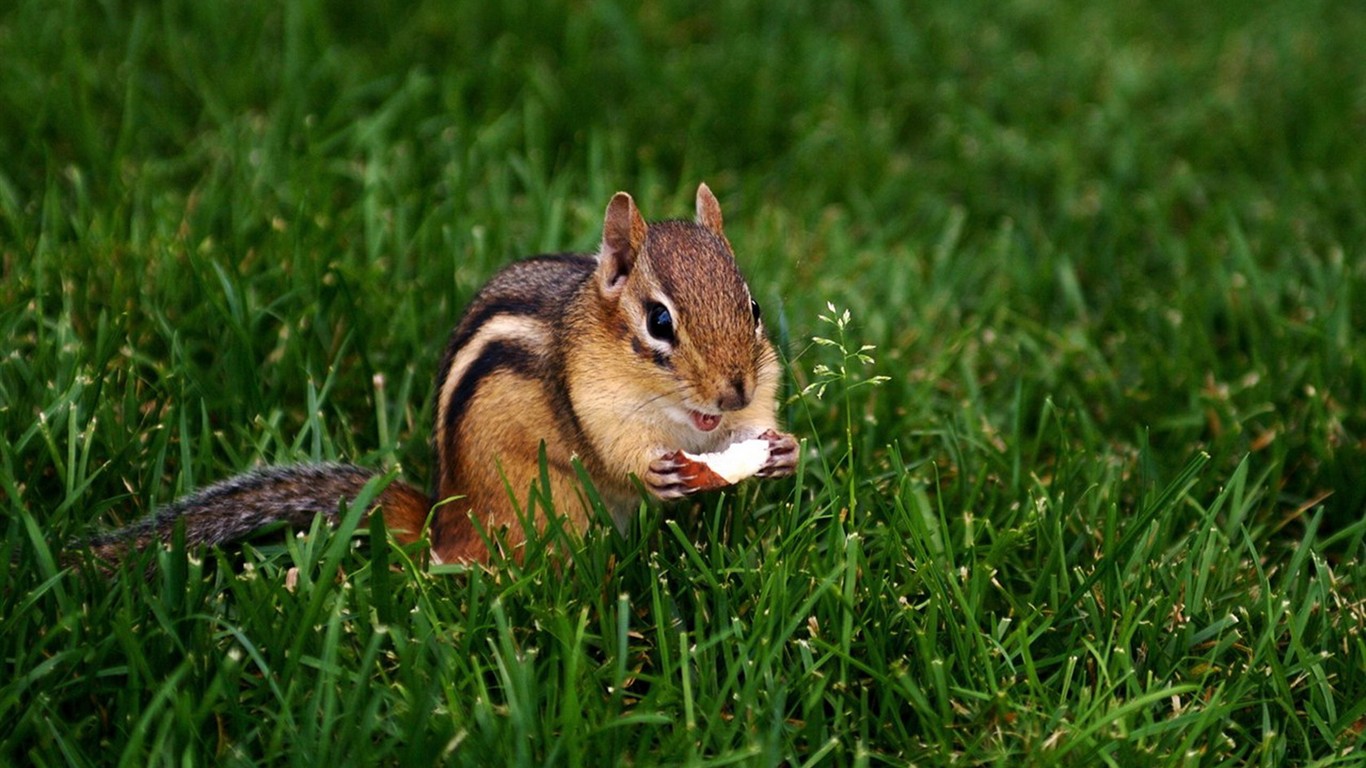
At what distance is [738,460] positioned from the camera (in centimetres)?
308

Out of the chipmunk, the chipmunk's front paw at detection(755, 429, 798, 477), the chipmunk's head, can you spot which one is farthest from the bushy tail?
the chipmunk's front paw at detection(755, 429, 798, 477)

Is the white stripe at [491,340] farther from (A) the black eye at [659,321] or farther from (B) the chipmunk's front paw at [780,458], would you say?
(B) the chipmunk's front paw at [780,458]

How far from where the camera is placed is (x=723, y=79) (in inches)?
222

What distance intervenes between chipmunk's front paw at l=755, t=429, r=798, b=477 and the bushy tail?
30.8 inches

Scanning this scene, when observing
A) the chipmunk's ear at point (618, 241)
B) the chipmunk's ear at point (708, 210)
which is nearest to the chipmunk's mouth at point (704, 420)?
the chipmunk's ear at point (618, 241)

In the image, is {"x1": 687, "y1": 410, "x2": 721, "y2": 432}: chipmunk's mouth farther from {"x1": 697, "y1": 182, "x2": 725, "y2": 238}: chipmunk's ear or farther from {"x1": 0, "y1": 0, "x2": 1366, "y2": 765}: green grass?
{"x1": 697, "y1": 182, "x2": 725, "y2": 238}: chipmunk's ear

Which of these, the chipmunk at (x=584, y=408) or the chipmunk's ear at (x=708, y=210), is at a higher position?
the chipmunk's ear at (x=708, y=210)

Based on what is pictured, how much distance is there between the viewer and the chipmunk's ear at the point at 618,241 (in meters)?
3.24

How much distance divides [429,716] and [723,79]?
140 inches

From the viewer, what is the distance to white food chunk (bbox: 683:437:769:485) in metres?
3.06

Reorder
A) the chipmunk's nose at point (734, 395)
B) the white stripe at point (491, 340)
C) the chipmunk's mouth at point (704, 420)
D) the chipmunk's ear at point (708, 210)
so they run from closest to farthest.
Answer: the chipmunk's nose at point (734, 395) → the chipmunk's mouth at point (704, 420) → the white stripe at point (491, 340) → the chipmunk's ear at point (708, 210)

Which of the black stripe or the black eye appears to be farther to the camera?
the black stripe

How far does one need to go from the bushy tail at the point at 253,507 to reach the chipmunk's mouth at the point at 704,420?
664 mm

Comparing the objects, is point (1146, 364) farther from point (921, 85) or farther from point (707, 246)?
point (921, 85)
